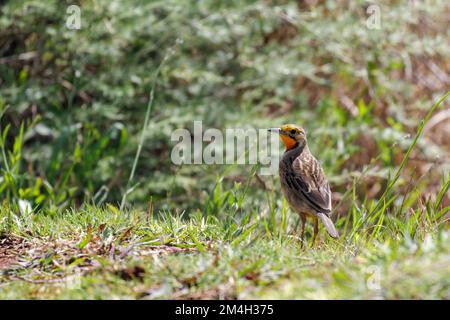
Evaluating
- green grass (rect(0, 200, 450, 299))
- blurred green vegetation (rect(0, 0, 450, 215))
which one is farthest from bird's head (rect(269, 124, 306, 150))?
green grass (rect(0, 200, 450, 299))

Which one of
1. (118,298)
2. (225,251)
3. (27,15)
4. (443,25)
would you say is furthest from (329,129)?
(118,298)

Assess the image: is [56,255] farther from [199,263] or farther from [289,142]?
[289,142]

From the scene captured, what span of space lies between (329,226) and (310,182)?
2.49 ft

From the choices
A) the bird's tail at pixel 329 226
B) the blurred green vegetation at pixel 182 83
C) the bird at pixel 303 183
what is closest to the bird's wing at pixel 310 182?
the bird at pixel 303 183

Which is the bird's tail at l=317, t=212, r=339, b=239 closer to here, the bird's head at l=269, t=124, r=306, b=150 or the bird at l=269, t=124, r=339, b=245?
the bird at l=269, t=124, r=339, b=245

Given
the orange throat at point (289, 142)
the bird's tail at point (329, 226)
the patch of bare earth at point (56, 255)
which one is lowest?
the bird's tail at point (329, 226)

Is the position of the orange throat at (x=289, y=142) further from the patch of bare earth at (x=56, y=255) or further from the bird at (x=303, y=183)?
the patch of bare earth at (x=56, y=255)

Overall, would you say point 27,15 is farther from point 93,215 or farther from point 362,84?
point 362,84

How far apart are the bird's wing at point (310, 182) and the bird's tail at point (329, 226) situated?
4.6 inches

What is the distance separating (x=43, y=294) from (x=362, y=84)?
21.9 ft

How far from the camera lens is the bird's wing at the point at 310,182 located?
543 cm

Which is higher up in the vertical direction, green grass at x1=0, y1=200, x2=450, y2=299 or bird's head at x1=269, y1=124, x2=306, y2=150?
bird's head at x1=269, y1=124, x2=306, y2=150

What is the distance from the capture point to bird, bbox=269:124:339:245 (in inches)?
212

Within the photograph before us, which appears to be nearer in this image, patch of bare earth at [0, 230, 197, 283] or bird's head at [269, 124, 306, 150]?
patch of bare earth at [0, 230, 197, 283]
